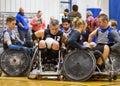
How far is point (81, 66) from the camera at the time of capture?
6109 mm

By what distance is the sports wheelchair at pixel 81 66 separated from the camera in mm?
6027

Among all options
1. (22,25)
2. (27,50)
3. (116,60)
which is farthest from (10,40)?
(22,25)

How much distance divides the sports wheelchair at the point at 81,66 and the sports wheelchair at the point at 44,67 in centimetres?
19

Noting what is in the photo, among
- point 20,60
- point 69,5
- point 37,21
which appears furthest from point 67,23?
point 69,5

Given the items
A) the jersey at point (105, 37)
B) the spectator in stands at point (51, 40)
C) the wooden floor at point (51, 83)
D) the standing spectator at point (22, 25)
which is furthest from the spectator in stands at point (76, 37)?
the standing spectator at point (22, 25)

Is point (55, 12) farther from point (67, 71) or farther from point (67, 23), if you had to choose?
point (67, 71)

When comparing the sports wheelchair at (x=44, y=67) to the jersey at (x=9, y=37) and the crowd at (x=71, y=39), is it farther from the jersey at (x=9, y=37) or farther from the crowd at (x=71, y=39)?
the jersey at (x=9, y=37)

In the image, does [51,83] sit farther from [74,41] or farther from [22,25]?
[22,25]

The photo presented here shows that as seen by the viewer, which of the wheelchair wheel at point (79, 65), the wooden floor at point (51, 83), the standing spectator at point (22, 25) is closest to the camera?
the wooden floor at point (51, 83)

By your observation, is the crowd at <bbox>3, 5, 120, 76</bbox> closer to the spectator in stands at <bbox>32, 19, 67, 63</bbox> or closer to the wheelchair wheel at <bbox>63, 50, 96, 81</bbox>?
the spectator in stands at <bbox>32, 19, 67, 63</bbox>

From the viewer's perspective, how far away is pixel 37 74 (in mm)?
6344

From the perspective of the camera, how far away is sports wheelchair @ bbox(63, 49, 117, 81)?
19.8 ft

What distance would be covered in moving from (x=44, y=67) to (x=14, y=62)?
0.72 m

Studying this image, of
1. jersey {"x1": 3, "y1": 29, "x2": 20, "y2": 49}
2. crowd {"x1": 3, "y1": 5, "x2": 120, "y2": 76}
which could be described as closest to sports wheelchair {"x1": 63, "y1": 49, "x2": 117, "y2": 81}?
crowd {"x1": 3, "y1": 5, "x2": 120, "y2": 76}
